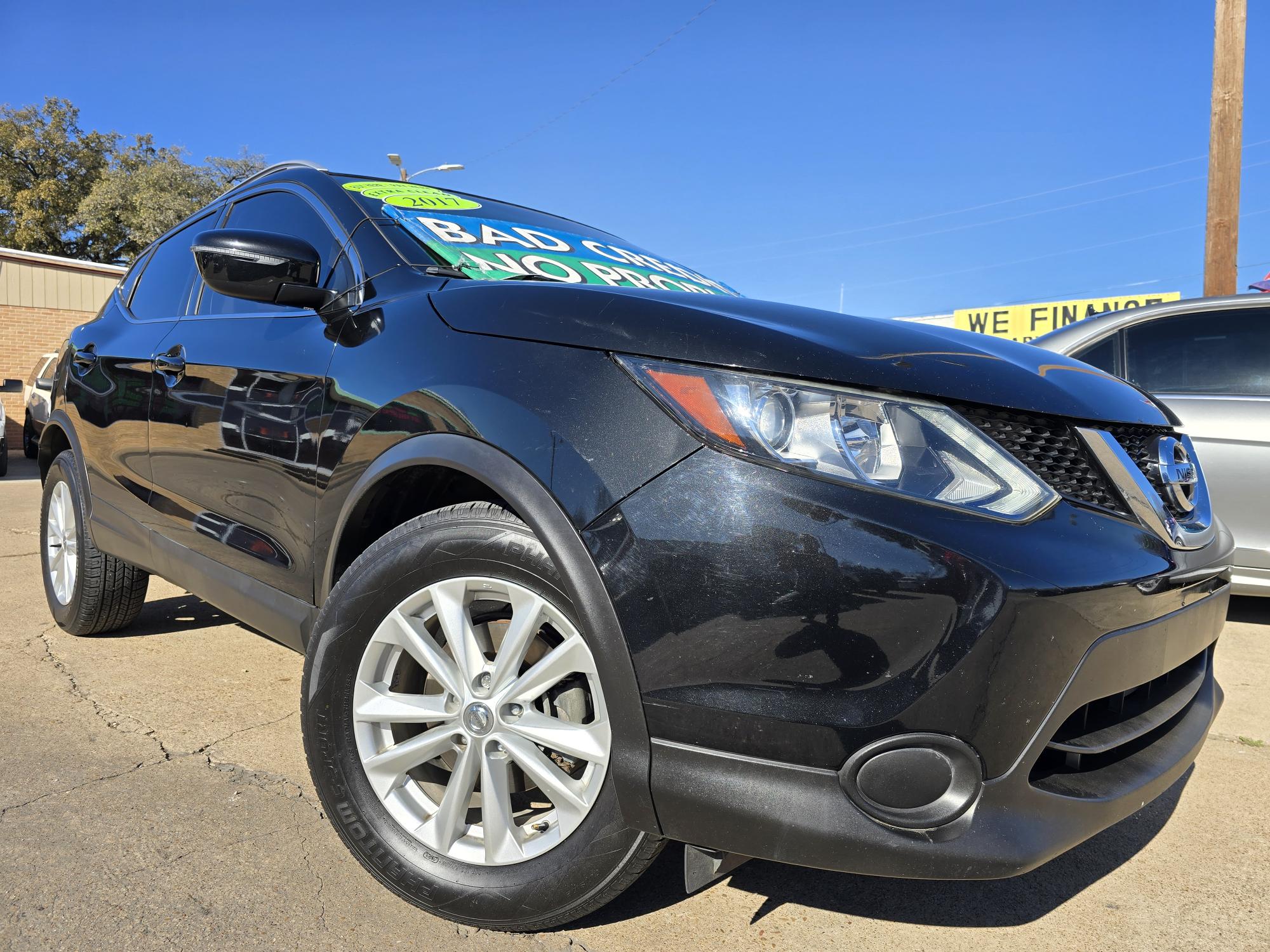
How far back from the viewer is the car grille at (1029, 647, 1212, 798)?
1516mm

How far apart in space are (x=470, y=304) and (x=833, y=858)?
1.20 metres

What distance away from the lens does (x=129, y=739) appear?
270 cm

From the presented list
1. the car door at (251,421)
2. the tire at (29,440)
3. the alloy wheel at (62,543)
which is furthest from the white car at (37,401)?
the car door at (251,421)

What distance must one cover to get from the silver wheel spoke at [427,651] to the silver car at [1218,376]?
11.0 feet

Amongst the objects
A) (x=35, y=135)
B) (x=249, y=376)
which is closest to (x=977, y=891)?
(x=249, y=376)

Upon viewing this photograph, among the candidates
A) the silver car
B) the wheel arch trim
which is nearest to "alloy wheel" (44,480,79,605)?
the wheel arch trim

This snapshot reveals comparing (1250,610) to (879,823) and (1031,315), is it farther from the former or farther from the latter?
(1031,315)

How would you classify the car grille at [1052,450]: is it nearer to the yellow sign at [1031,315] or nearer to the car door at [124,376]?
the car door at [124,376]

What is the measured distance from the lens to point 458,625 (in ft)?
5.67

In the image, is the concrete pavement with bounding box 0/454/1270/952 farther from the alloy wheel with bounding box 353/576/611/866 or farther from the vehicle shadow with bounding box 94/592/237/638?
the vehicle shadow with bounding box 94/592/237/638

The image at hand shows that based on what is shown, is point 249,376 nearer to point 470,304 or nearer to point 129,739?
point 470,304

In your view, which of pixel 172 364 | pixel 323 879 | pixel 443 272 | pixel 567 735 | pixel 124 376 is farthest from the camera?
pixel 124 376

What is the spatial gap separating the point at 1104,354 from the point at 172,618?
434 cm

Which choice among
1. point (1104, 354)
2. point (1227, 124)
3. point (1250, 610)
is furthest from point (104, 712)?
point (1227, 124)
